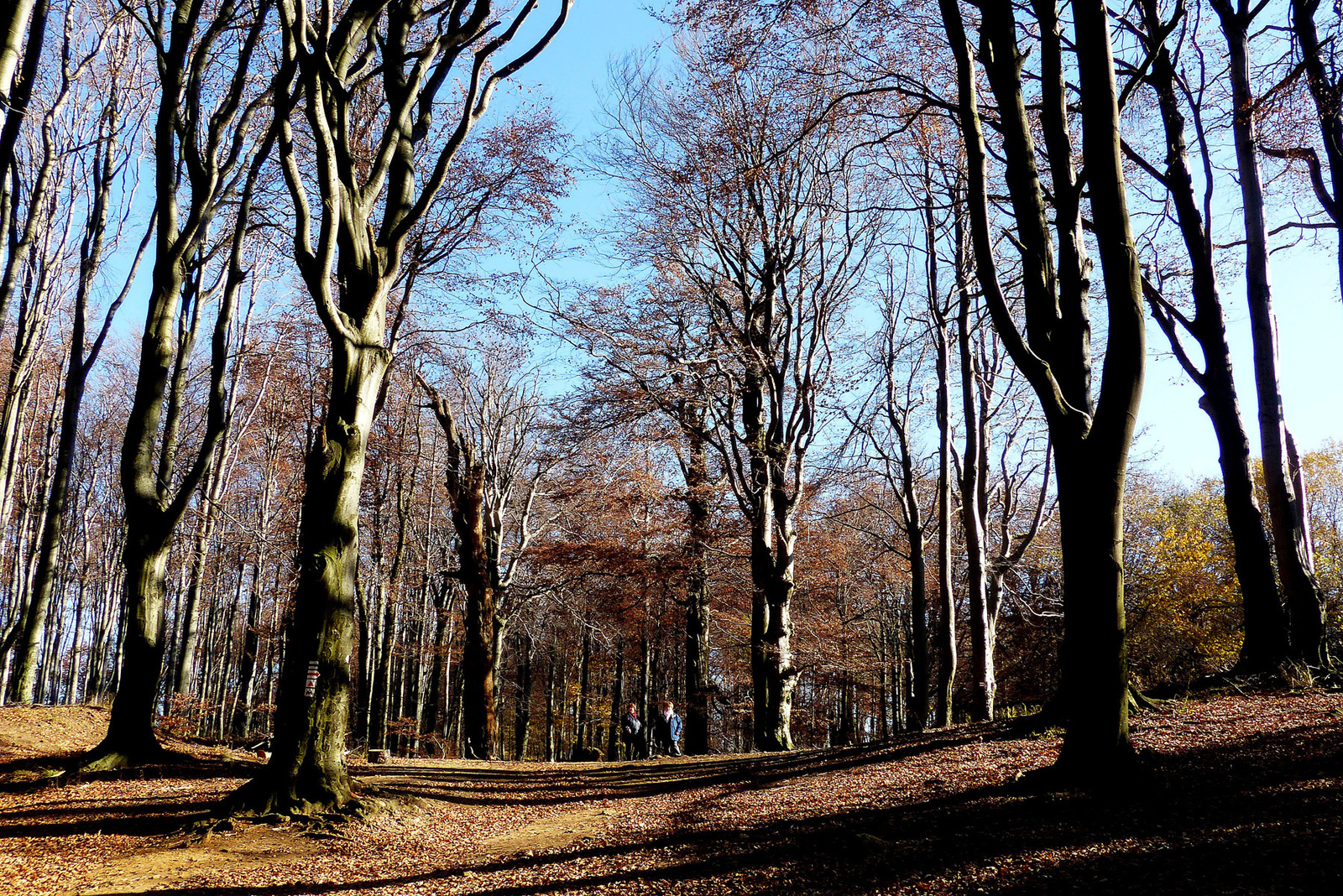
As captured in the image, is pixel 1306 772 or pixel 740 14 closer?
pixel 1306 772

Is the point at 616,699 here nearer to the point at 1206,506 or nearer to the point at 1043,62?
the point at 1206,506

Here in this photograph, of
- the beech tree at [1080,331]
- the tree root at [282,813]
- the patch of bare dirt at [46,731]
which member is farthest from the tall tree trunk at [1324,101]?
the patch of bare dirt at [46,731]

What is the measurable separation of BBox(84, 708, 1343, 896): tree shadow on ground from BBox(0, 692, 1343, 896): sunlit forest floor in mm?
16

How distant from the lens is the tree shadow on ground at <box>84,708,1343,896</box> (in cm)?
335

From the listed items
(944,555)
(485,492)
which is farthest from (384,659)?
(944,555)

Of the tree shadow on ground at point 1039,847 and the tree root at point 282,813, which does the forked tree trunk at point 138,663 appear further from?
the tree shadow on ground at point 1039,847

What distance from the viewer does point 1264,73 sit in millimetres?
7902

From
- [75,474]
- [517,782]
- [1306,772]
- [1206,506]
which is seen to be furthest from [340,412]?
[1206,506]

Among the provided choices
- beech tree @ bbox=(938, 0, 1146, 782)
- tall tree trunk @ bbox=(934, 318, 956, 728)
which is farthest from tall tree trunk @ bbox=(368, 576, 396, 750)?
beech tree @ bbox=(938, 0, 1146, 782)

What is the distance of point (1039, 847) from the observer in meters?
3.89

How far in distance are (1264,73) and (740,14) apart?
5.52 m

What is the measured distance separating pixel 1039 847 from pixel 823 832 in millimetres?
1386

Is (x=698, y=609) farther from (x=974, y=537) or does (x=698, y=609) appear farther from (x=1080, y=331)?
(x=1080, y=331)

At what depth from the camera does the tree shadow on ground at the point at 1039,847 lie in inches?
132
